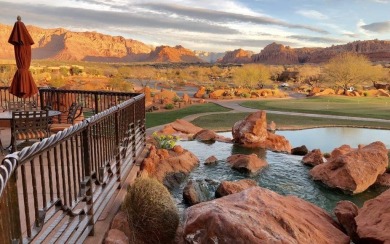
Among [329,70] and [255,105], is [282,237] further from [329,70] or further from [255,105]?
[329,70]

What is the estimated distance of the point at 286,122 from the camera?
28.2m

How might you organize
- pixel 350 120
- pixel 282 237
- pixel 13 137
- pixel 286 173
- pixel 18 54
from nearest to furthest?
pixel 282 237 < pixel 13 137 < pixel 18 54 < pixel 286 173 < pixel 350 120

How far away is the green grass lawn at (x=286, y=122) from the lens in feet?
87.2

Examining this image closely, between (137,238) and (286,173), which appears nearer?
(137,238)

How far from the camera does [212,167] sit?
14.8 metres

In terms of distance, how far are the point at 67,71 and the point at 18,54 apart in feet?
222

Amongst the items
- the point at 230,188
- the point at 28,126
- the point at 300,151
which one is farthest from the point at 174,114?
the point at 28,126

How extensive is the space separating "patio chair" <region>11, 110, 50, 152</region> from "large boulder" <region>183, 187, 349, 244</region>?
13.3 feet

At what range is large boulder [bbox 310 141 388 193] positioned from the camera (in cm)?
1249

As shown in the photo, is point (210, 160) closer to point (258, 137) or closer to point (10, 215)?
point (258, 137)

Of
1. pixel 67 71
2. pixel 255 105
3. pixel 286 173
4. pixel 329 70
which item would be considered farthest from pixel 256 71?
pixel 286 173

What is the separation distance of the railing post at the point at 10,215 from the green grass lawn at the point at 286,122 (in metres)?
23.1

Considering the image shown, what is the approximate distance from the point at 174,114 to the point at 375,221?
1015 inches

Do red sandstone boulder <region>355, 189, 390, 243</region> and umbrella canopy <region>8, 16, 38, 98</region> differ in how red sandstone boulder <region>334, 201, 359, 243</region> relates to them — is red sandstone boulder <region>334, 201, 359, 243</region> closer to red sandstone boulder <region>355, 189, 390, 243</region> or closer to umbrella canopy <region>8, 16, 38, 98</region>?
red sandstone boulder <region>355, 189, 390, 243</region>
